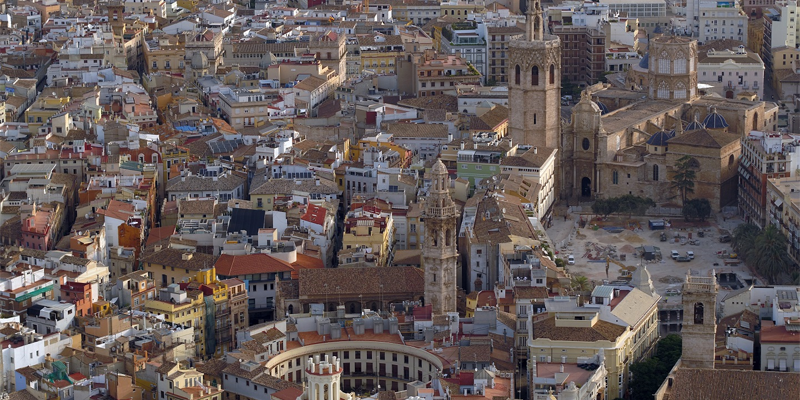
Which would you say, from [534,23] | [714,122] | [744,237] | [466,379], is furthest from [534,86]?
[466,379]

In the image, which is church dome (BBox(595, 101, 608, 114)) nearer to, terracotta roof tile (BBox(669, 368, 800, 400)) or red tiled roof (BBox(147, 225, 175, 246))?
red tiled roof (BBox(147, 225, 175, 246))

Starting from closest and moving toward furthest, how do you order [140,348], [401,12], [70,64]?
1. [140,348]
2. [70,64]
3. [401,12]

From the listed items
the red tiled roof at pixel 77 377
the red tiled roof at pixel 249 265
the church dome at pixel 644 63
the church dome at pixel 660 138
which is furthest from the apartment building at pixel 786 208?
the red tiled roof at pixel 77 377

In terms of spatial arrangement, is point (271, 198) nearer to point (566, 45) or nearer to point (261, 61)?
point (261, 61)

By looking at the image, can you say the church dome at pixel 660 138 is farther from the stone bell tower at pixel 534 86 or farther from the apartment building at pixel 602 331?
the apartment building at pixel 602 331

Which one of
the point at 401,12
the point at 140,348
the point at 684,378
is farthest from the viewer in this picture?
the point at 401,12

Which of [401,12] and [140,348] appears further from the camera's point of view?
[401,12]

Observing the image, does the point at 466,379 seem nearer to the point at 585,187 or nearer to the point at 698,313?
the point at 698,313

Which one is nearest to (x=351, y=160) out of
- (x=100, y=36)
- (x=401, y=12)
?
(x=100, y=36)
